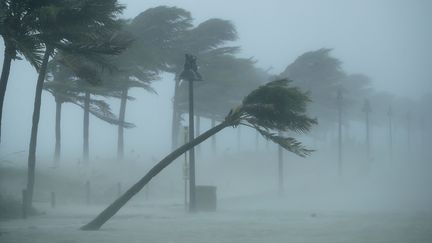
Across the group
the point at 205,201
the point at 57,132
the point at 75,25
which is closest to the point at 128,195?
the point at 75,25

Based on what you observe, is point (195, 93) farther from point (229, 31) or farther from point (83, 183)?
point (83, 183)

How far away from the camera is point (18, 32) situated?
45.8ft

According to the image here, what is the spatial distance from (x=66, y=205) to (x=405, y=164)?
→ 48665 mm

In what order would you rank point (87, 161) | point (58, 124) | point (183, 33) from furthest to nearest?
point (183, 33)
point (87, 161)
point (58, 124)

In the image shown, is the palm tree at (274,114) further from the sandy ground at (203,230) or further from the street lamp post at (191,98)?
the street lamp post at (191,98)

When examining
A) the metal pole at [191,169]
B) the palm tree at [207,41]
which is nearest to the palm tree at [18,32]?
the metal pole at [191,169]

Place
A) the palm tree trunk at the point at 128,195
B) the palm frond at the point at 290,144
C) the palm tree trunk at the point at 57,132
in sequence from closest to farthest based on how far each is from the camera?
the palm tree trunk at the point at 128,195
the palm frond at the point at 290,144
the palm tree trunk at the point at 57,132

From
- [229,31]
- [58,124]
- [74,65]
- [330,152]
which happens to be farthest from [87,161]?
[330,152]

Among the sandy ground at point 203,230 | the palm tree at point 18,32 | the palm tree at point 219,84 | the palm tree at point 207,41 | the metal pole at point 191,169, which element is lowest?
the sandy ground at point 203,230

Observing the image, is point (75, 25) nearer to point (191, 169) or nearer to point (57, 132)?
point (191, 169)

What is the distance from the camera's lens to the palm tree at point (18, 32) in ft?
42.9

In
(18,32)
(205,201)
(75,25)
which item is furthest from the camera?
(205,201)

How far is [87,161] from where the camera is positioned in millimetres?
32750

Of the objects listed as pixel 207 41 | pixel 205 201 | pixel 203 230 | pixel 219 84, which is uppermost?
pixel 207 41
